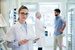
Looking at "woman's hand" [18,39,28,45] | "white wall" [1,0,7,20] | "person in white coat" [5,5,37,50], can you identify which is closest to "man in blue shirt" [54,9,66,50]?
"white wall" [1,0,7,20]

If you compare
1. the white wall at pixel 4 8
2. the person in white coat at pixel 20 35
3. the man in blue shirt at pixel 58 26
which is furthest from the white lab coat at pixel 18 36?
the man in blue shirt at pixel 58 26

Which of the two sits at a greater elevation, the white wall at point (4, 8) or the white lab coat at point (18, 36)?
the white wall at point (4, 8)

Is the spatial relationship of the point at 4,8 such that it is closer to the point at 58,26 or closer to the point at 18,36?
the point at 18,36

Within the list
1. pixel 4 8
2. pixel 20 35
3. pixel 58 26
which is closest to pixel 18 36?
pixel 20 35

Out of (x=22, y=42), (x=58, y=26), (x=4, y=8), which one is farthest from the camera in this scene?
(x=58, y=26)

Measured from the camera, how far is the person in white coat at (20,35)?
1584 mm

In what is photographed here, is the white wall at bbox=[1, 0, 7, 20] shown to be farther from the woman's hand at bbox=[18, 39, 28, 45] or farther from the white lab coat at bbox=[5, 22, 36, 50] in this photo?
the woman's hand at bbox=[18, 39, 28, 45]

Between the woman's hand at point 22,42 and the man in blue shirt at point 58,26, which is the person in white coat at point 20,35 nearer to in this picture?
the woman's hand at point 22,42

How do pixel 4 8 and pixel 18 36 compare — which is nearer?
pixel 18 36

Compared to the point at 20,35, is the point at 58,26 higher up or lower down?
lower down

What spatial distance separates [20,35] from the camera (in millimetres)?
1614

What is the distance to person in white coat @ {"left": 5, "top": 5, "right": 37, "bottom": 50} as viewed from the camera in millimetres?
1584

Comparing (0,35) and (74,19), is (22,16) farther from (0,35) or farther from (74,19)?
(74,19)

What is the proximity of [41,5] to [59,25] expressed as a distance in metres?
2.23
